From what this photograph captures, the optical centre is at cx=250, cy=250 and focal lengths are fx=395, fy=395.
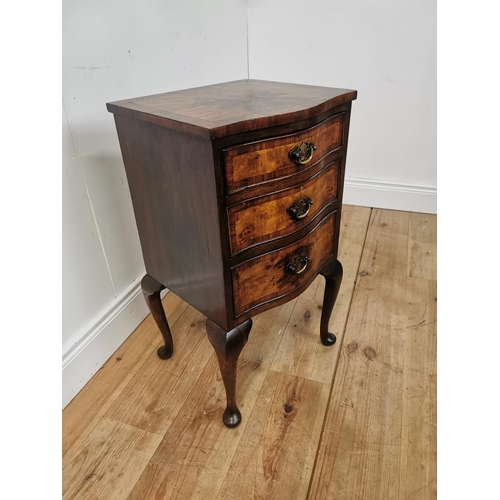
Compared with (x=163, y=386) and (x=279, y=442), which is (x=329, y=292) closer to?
(x=279, y=442)

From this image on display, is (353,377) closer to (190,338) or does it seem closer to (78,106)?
(190,338)

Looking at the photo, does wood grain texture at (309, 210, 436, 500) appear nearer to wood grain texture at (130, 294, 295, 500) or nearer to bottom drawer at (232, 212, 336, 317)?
wood grain texture at (130, 294, 295, 500)

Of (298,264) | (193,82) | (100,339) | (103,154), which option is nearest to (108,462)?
(100,339)

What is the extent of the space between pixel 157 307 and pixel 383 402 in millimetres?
698

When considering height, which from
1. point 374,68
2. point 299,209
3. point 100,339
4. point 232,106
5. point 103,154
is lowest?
point 100,339

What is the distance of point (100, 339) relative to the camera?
124 cm

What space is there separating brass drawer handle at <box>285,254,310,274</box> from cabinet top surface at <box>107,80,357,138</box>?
1.08 feet

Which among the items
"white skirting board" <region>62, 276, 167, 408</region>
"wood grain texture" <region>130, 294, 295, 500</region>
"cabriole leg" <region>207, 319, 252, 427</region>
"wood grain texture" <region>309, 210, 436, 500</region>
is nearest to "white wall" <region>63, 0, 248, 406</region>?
"white skirting board" <region>62, 276, 167, 408</region>

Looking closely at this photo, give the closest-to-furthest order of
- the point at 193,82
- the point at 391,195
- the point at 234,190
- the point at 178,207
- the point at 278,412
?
the point at 234,190 < the point at 178,207 < the point at 278,412 < the point at 193,82 < the point at 391,195

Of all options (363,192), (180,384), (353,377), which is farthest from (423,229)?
(180,384)

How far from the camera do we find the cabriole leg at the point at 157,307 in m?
1.14

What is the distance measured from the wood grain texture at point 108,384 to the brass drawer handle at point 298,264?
0.63 m

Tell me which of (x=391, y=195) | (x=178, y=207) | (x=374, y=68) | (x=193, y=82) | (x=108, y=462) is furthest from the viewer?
(x=391, y=195)

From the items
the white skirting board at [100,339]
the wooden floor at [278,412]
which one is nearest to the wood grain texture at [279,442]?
the wooden floor at [278,412]
